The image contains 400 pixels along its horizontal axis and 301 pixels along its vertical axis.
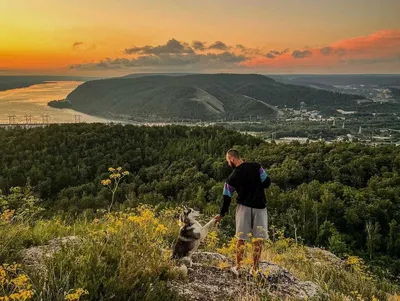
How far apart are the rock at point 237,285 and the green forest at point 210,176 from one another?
1397 cm

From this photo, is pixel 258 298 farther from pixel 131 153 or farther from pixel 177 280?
pixel 131 153

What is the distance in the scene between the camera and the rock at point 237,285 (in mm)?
4461

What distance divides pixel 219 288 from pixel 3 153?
188 feet

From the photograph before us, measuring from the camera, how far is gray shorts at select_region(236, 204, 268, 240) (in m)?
5.66

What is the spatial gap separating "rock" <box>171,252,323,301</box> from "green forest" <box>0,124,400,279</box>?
45.8ft

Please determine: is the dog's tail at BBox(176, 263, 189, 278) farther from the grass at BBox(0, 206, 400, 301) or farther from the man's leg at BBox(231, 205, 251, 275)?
the man's leg at BBox(231, 205, 251, 275)

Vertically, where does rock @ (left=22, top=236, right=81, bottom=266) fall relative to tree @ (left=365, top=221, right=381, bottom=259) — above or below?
above

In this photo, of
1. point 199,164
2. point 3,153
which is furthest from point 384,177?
point 3,153

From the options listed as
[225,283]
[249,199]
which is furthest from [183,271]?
[249,199]

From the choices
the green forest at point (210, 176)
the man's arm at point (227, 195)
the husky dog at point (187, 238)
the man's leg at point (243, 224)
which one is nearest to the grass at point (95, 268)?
the husky dog at point (187, 238)

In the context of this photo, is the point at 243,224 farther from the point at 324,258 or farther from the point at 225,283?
the point at 324,258

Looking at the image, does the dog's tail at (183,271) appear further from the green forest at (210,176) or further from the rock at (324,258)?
the green forest at (210,176)

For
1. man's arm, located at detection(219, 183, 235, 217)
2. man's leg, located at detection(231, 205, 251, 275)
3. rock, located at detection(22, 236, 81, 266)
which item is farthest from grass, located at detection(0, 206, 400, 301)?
man's arm, located at detection(219, 183, 235, 217)

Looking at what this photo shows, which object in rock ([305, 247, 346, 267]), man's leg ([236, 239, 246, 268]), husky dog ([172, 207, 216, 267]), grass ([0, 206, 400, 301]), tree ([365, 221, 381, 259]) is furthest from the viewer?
tree ([365, 221, 381, 259])
